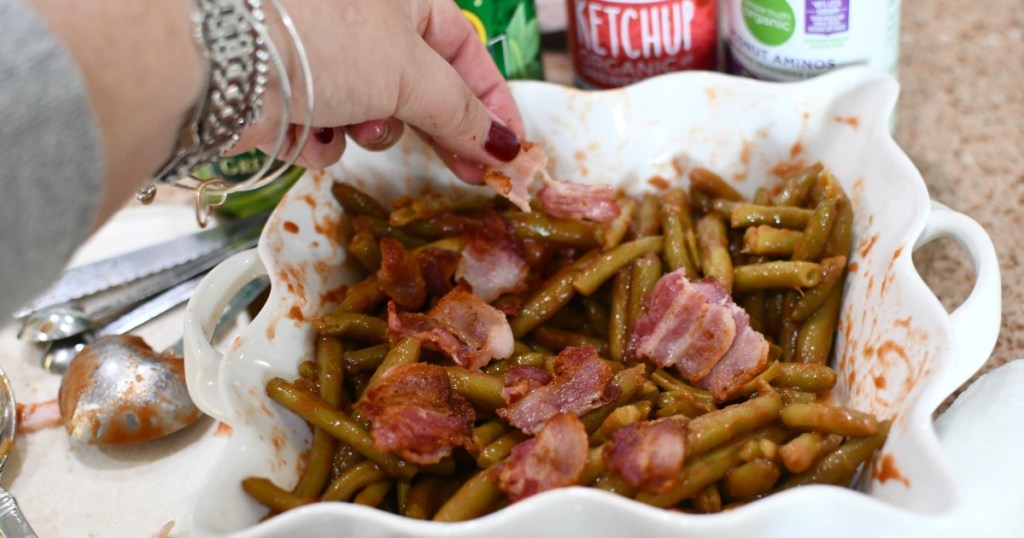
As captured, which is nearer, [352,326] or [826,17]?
[352,326]

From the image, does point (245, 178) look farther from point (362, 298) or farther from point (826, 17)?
point (826, 17)

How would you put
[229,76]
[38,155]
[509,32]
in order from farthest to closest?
[509,32], [229,76], [38,155]

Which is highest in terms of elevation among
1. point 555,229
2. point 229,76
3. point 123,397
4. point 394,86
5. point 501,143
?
point 229,76

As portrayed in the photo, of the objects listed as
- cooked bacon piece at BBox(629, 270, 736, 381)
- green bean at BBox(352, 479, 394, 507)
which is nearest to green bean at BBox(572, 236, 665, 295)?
cooked bacon piece at BBox(629, 270, 736, 381)

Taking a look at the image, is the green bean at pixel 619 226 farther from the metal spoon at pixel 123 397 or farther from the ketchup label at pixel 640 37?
the metal spoon at pixel 123 397

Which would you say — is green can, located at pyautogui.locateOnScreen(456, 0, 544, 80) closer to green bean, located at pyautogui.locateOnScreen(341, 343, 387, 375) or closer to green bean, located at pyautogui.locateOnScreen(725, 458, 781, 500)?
green bean, located at pyautogui.locateOnScreen(341, 343, 387, 375)

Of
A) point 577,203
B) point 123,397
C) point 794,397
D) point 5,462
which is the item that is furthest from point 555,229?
point 5,462
